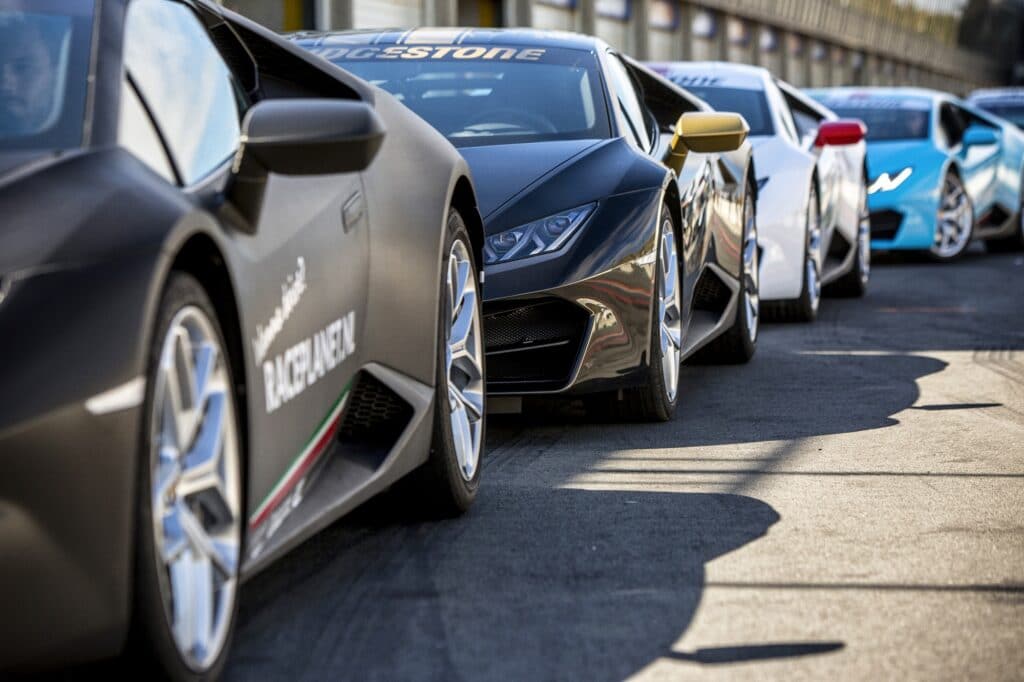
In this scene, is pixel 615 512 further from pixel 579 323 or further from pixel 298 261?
pixel 298 261

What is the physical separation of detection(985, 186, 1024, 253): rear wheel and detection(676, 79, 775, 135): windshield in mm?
9424

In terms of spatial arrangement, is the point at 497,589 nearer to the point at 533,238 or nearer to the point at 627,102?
the point at 533,238

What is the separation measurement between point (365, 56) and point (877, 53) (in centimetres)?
5616

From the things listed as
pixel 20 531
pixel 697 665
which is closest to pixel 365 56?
pixel 697 665

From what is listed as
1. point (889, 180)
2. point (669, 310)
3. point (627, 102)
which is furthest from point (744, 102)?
point (889, 180)

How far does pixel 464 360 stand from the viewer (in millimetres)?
5258

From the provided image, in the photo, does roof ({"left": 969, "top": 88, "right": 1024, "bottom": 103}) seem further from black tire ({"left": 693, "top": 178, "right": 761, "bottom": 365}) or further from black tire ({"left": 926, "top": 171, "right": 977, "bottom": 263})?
black tire ({"left": 693, "top": 178, "right": 761, "bottom": 365})

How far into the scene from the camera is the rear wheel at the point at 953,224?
59.7 feet

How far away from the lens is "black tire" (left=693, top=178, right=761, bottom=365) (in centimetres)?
901

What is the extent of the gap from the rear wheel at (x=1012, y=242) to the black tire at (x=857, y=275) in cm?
705

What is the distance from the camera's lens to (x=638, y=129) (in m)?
7.67

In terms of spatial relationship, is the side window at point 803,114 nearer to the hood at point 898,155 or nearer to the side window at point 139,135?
the hood at point 898,155

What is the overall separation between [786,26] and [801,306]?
38.0 meters

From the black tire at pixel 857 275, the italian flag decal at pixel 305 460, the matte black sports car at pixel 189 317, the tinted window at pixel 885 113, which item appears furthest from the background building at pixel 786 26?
the italian flag decal at pixel 305 460
